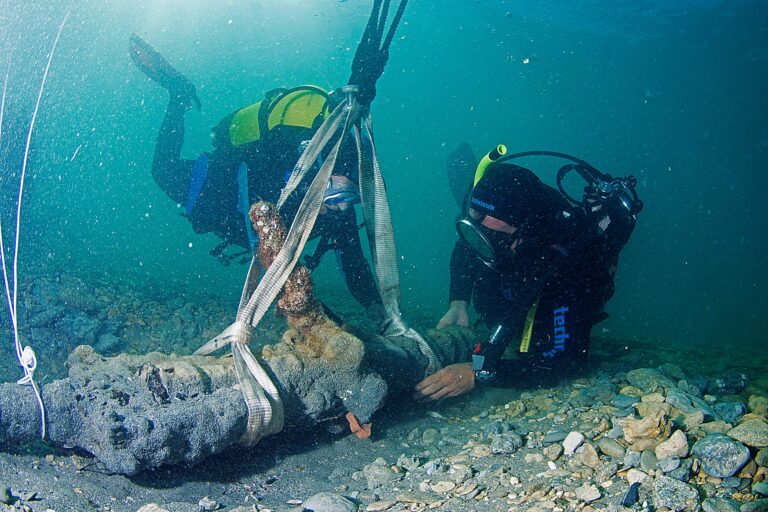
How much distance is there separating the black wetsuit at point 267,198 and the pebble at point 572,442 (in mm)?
2793

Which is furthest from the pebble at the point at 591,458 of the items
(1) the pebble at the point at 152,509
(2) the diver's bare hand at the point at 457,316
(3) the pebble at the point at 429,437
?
(2) the diver's bare hand at the point at 457,316

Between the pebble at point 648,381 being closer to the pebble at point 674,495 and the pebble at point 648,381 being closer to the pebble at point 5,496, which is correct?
the pebble at point 674,495

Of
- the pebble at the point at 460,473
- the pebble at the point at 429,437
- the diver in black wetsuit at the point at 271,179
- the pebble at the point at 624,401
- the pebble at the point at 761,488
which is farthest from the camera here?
the diver in black wetsuit at the point at 271,179

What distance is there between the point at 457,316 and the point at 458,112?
342 feet

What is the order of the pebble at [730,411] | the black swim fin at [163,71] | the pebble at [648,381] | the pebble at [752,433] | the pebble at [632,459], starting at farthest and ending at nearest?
the black swim fin at [163,71], the pebble at [648,381], the pebble at [730,411], the pebble at [632,459], the pebble at [752,433]

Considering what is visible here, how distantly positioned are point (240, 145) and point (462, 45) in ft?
167

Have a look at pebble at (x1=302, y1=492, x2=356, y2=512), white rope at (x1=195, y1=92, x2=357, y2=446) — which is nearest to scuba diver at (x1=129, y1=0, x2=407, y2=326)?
white rope at (x1=195, y1=92, x2=357, y2=446)

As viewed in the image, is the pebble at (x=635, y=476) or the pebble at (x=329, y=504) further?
the pebble at (x=329, y=504)

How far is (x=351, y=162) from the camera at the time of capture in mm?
4340

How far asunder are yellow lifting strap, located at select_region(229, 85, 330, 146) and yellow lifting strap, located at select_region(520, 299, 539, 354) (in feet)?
9.44

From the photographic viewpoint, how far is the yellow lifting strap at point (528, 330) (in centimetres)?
367

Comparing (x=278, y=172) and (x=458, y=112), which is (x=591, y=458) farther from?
(x=458, y=112)

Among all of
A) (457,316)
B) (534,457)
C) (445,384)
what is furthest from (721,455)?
(457,316)


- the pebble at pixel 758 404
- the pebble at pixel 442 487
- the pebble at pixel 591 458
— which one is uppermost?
the pebble at pixel 591 458
